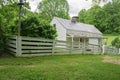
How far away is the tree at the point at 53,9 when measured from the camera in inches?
1848

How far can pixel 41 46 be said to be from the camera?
11383 mm

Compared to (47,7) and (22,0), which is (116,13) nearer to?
(47,7)

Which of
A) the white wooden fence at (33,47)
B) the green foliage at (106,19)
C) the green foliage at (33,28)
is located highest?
the green foliage at (106,19)

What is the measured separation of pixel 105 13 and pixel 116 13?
130 inches

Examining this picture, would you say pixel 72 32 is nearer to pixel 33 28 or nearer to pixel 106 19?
pixel 33 28

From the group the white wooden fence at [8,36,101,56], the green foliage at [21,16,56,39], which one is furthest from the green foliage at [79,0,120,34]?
the green foliage at [21,16,56,39]

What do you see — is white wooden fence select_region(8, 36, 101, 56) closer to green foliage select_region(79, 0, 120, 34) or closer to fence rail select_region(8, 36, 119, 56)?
fence rail select_region(8, 36, 119, 56)

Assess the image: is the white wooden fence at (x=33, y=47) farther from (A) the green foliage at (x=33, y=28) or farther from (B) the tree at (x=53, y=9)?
(B) the tree at (x=53, y=9)

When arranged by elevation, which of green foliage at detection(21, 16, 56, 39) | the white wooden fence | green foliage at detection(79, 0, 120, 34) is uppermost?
green foliage at detection(79, 0, 120, 34)

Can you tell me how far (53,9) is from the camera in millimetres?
47500

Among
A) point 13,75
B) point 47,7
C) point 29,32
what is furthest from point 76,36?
point 47,7

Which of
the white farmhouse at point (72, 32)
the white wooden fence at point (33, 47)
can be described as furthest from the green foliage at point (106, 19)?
the white wooden fence at point (33, 47)

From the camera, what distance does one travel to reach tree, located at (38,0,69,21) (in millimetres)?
46931

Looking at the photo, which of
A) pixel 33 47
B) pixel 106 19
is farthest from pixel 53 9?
pixel 33 47
